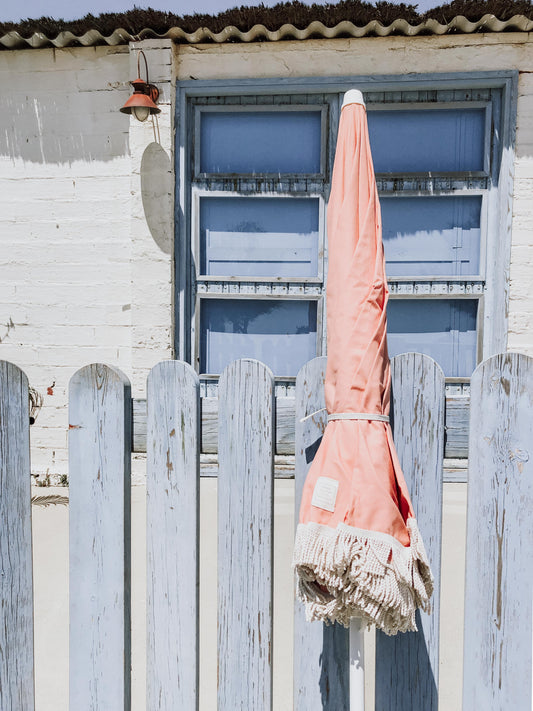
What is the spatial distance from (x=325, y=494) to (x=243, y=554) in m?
0.42

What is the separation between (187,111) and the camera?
4.96 metres

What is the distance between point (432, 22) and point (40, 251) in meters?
4.01

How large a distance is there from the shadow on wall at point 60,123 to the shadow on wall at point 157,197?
32 centimetres

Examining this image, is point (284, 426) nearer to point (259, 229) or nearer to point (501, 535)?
point (501, 535)

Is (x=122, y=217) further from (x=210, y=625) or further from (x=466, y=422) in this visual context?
(x=466, y=422)

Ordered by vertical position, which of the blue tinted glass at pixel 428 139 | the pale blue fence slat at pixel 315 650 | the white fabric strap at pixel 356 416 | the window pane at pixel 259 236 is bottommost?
the pale blue fence slat at pixel 315 650

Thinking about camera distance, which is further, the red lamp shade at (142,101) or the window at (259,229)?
the window at (259,229)

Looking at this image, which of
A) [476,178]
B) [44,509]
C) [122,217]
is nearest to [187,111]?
[122,217]

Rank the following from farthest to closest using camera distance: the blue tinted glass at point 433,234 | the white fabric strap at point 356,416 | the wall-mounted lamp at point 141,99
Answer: the blue tinted glass at point 433,234
the wall-mounted lamp at point 141,99
the white fabric strap at point 356,416

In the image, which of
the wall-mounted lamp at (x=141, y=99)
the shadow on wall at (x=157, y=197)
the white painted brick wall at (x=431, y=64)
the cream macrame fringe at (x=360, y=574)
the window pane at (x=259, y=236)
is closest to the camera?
the cream macrame fringe at (x=360, y=574)

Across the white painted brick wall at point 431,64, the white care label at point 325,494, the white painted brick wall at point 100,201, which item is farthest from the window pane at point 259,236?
the white care label at point 325,494

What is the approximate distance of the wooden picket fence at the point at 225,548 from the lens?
5.33 feet

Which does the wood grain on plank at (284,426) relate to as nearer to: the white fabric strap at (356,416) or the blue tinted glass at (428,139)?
the white fabric strap at (356,416)

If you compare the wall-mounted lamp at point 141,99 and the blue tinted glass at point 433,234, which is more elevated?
the wall-mounted lamp at point 141,99
